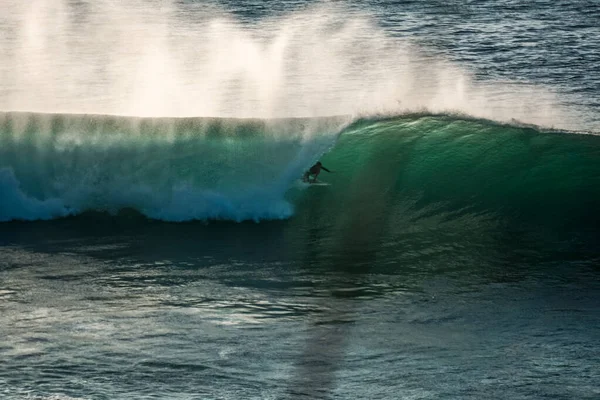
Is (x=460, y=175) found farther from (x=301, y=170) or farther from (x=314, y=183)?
(x=301, y=170)

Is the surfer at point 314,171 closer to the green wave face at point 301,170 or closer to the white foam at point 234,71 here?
the green wave face at point 301,170

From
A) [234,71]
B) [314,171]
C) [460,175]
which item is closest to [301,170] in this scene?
[314,171]

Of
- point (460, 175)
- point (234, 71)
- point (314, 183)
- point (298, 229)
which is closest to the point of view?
point (298, 229)

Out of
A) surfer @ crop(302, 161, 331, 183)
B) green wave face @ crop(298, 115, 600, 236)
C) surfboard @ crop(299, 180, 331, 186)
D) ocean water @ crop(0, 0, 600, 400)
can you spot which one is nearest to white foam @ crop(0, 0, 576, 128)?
ocean water @ crop(0, 0, 600, 400)

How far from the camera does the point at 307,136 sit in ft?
61.9

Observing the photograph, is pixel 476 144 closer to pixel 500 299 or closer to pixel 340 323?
pixel 500 299

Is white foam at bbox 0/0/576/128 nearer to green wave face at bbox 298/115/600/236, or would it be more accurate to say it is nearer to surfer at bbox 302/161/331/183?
green wave face at bbox 298/115/600/236

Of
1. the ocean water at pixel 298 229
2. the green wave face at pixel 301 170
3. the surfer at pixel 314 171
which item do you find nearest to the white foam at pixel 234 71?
the ocean water at pixel 298 229

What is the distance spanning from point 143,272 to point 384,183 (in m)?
4.79

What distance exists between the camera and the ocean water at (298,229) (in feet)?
38.3

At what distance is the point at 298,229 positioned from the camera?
670 inches

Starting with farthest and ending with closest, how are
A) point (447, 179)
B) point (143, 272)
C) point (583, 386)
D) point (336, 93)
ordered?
point (336, 93)
point (447, 179)
point (143, 272)
point (583, 386)

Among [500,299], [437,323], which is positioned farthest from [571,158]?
[437,323]

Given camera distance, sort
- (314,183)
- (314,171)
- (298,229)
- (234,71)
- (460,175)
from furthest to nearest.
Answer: (234,71)
(460,175)
(314,171)
(314,183)
(298,229)
